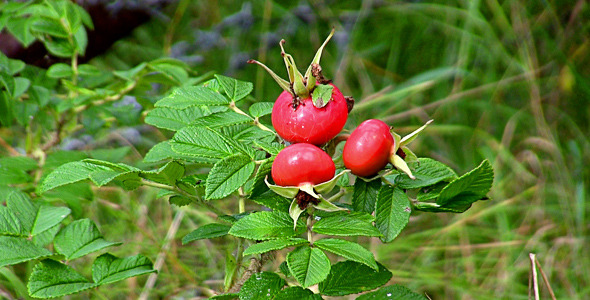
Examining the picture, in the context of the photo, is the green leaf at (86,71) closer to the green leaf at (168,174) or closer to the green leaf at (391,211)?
the green leaf at (168,174)

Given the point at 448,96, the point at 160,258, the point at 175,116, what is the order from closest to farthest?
the point at 175,116 < the point at 160,258 < the point at 448,96

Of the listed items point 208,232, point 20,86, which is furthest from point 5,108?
point 208,232

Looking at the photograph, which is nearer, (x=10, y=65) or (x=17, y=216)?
(x=17, y=216)

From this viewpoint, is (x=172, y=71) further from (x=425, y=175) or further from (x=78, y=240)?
(x=425, y=175)

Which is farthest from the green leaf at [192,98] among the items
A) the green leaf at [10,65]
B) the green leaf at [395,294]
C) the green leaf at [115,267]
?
the green leaf at [10,65]

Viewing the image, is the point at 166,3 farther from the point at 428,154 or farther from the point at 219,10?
the point at 428,154

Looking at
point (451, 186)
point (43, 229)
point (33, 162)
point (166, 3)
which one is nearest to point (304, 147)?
point (451, 186)

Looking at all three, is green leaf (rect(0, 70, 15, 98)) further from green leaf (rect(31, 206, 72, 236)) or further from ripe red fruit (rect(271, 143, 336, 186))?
ripe red fruit (rect(271, 143, 336, 186))

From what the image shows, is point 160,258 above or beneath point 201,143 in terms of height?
beneath

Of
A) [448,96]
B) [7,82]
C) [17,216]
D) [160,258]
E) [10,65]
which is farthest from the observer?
[448,96]
